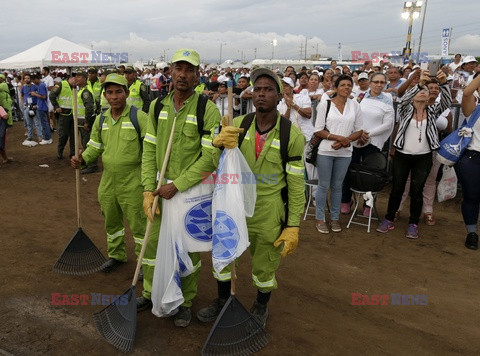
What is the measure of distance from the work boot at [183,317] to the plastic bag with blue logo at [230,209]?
0.79 meters

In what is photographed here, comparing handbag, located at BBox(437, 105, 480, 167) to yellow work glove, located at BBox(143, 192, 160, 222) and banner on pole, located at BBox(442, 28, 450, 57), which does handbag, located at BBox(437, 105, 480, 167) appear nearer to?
yellow work glove, located at BBox(143, 192, 160, 222)

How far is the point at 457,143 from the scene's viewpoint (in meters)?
5.18

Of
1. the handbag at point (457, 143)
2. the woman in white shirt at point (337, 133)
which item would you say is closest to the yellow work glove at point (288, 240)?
the woman in white shirt at point (337, 133)

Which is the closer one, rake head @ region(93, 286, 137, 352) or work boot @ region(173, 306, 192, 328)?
rake head @ region(93, 286, 137, 352)

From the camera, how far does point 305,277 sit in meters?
4.52

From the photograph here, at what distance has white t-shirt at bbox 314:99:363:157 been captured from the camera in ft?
17.9

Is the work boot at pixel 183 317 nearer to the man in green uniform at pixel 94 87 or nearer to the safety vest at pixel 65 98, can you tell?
the man in green uniform at pixel 94 87

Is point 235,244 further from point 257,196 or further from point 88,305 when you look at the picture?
point 88,305

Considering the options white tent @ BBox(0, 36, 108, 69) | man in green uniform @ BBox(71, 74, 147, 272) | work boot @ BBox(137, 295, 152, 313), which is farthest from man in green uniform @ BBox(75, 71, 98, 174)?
white tent @ BBox(0, 36, 108, 69)

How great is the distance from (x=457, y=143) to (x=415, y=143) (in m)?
0.53

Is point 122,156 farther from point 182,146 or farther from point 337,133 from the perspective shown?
point 337,133

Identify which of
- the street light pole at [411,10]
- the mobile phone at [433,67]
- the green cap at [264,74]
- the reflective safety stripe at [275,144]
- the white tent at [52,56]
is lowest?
the reflective safety stripe at [275,144]

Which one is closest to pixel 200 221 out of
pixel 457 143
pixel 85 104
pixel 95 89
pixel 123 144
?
pixel 123 144

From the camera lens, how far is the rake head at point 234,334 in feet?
9.89
